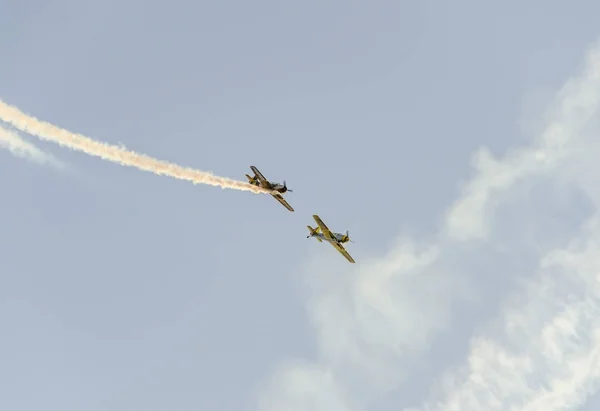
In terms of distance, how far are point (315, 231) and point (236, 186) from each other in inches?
877

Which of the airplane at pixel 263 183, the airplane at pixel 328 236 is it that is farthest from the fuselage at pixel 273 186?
the airplane at pixel 328 236

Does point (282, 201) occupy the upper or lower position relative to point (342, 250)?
upper

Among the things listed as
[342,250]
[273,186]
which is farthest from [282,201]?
[342,250]

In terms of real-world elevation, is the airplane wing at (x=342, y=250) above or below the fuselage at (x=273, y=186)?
below

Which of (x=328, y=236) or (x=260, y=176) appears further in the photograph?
(x=328, y=236)

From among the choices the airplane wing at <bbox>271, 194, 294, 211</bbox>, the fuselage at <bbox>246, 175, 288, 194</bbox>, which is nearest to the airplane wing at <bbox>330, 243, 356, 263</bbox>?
the airplane wing at <bbox>271, 194, 294, 211</bbox>

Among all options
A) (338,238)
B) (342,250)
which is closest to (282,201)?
(338,238)

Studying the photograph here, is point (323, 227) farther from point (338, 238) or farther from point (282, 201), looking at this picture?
point (282, 201)

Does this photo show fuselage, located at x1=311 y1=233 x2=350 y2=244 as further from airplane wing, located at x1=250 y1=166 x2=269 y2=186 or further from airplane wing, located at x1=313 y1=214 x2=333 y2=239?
airplane wing, located at x1=250 y1=166 x2=269 y2=186

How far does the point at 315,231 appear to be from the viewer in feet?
351

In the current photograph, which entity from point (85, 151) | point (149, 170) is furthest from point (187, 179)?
point (85, 151)

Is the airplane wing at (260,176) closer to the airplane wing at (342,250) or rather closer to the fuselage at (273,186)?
the fuselage at (273,186)

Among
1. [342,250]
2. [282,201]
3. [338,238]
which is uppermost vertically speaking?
[282,201]

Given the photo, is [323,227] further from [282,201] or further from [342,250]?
[282,201]
